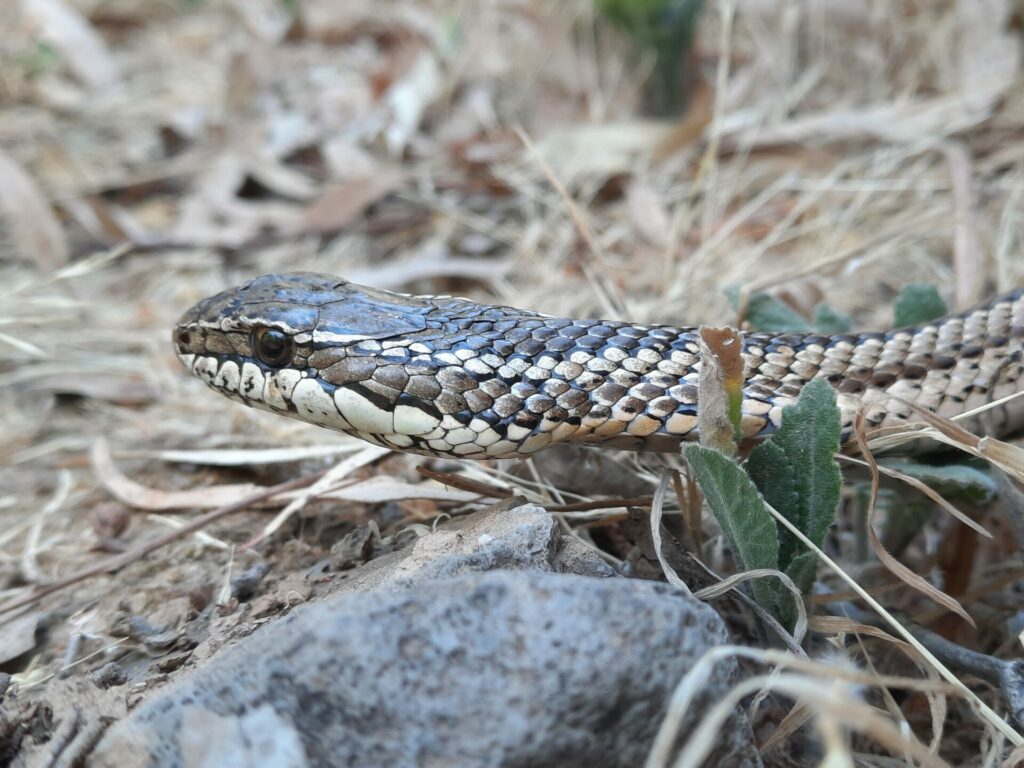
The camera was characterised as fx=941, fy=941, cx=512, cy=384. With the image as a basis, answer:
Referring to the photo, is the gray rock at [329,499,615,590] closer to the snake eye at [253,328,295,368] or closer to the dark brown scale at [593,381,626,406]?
the dark brown scale at [593,381,626,406]

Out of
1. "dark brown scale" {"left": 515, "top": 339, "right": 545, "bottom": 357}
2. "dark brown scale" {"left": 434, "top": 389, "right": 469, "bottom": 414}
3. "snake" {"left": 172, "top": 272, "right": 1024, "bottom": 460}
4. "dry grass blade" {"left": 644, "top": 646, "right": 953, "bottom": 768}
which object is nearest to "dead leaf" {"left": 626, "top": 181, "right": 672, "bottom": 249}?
"snake" {"left": 172, "top": 272, "right": 1024, "bottom": 460}

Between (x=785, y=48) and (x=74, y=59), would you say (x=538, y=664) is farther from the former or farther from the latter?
(x=74, y=59)

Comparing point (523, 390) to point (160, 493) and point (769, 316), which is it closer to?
point (769, 316)

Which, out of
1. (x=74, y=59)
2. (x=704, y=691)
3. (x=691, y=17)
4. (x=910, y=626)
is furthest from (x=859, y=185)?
(x=74, y=59)

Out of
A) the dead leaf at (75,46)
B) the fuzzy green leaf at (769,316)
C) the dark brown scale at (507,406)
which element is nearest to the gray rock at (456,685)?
the dark brown scale at (507,406)

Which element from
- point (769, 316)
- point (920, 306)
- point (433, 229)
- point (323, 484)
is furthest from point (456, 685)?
point (433, 229)

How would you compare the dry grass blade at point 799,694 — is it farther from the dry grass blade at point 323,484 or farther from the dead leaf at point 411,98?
the dead leaf at point 411,98
